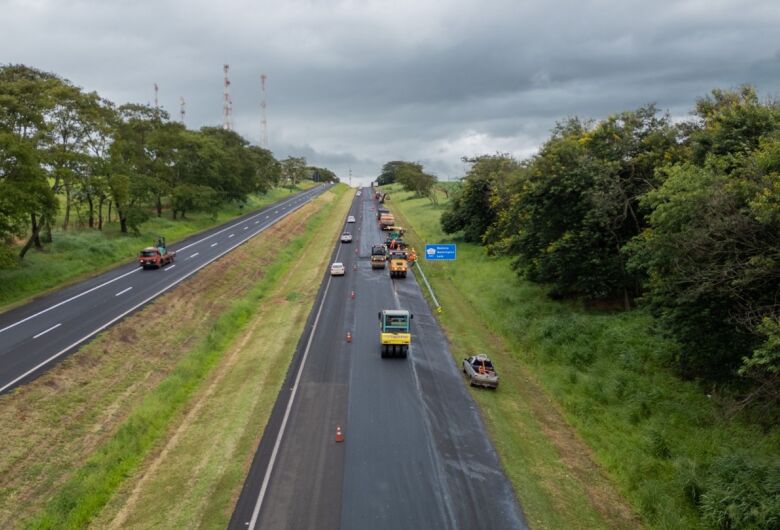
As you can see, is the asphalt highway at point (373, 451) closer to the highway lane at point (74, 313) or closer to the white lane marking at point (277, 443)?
the white lane marking at point (277, 443)

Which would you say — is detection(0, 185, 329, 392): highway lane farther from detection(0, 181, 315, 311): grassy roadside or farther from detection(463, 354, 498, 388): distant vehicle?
detection(463, 354, 498, 388): distant vehicle

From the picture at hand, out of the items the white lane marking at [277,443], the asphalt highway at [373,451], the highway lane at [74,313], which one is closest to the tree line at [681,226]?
the asphalt highway at [373,451]

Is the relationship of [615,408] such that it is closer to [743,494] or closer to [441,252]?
[743,494]

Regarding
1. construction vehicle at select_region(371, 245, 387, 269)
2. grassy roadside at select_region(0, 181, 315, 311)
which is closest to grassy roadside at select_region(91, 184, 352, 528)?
construction vehicle at select_region(371, 245, 387, 269)

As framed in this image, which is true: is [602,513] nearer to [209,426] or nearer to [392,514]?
[392,514]

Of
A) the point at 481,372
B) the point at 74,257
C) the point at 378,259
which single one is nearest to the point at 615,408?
the point at 481,372
